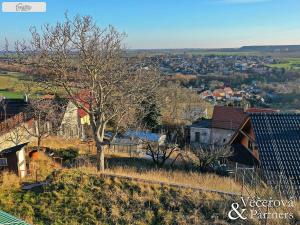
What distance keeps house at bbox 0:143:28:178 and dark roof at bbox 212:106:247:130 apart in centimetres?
2424

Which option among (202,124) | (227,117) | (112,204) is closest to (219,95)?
(202,124)

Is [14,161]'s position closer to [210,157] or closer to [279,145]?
[210,157]

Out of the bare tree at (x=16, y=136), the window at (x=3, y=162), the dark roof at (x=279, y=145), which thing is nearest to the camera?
the dark roof at (x=279, y=145)

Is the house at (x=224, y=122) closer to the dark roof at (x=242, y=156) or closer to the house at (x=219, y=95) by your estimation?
the dark roof at (x=242, y=156)

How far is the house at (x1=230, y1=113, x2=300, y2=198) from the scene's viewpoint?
10133 mm

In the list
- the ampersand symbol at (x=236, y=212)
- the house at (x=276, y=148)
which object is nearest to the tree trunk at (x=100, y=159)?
the ampersand symbol at (x=236, y=212)

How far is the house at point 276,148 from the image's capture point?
10.1m

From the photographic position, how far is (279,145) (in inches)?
449

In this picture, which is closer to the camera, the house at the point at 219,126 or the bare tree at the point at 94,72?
the bare tree at the point at 94,72

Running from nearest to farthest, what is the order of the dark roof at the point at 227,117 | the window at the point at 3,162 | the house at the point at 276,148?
the house at the point at 276,148
the window at the point at 3,162
the dark roof at the point at 227,117

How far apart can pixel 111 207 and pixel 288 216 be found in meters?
4.45

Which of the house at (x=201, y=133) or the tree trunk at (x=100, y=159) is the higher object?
the tree trunk at (x=100, y=159)

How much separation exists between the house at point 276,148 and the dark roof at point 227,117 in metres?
18.9

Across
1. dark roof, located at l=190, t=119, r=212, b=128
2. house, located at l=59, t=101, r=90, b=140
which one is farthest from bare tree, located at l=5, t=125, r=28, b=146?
dark roof, located at l=190, t=119, r=212, b=128
